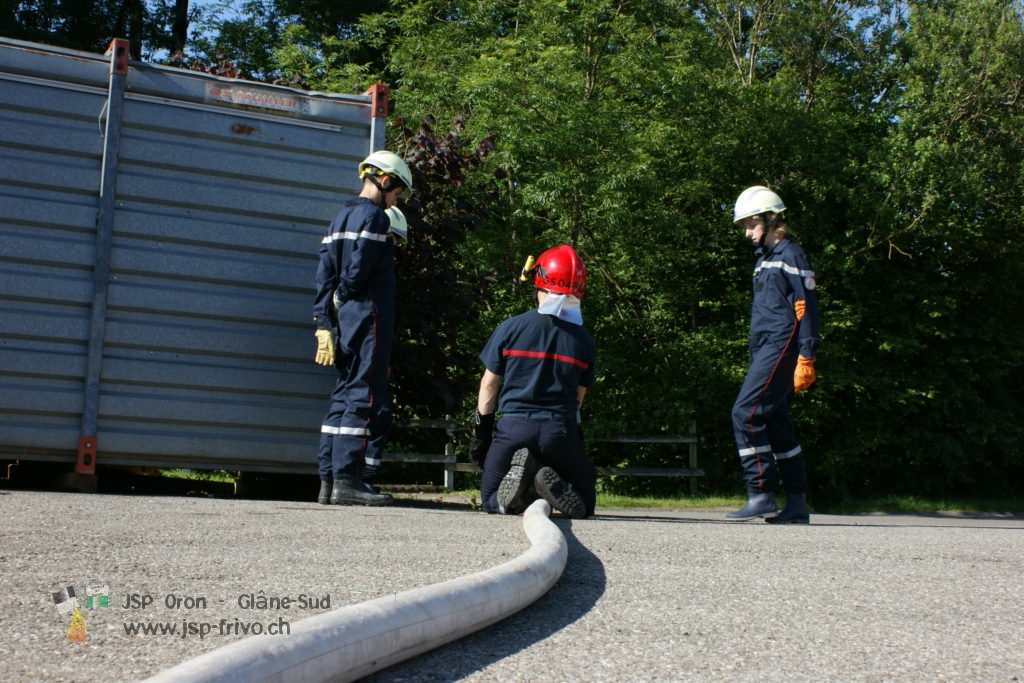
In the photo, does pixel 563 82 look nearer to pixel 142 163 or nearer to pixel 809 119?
pixel 809 119

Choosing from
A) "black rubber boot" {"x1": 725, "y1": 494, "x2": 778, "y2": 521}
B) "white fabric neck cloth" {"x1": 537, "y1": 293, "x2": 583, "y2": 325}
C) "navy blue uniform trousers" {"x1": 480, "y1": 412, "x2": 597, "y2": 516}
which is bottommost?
"black rubber boot" {"x1": 725, "y1": 494, "x2": 778, "y2": 521}

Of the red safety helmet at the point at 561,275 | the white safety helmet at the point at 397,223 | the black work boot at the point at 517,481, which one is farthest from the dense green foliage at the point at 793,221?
the black work boot at the point at 517,481

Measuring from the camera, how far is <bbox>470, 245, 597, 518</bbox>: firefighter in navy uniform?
6.21 meters

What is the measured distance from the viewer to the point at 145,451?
677cm

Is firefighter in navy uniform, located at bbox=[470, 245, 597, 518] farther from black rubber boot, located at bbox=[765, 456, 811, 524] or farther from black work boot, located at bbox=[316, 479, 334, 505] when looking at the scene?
black rubber boot, located at bbox=[765, 456, 811, 524]

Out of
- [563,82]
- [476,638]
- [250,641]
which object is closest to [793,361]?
[476,638]

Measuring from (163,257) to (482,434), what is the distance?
2321 millimetres

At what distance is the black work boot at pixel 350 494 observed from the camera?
20.8 feet

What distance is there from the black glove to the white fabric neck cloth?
724 millimetres

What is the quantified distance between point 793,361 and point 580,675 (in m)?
4.99

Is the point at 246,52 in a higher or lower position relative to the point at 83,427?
higher

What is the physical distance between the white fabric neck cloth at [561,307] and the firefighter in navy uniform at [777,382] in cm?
125

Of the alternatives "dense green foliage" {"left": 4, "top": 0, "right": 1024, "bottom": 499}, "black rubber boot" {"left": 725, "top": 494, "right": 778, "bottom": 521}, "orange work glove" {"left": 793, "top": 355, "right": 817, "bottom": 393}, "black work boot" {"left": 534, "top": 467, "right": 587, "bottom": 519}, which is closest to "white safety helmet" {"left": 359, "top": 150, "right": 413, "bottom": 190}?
"black work boot" {"left": 534, "top": 467, "right": 587, "bottom": 519}

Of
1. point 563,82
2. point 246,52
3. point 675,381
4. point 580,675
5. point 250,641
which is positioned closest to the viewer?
point 250,641
